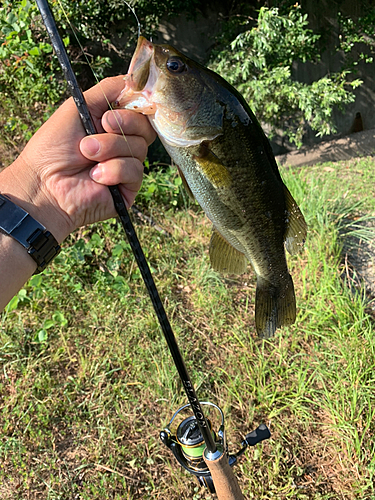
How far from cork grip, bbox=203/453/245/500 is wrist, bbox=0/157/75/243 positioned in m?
1.12

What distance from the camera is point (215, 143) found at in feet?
3.96

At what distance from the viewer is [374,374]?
7.87 feet

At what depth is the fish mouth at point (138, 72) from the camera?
113 cm

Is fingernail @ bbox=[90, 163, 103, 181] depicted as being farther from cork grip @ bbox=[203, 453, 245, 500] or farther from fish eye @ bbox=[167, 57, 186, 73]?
cork grip @ bbox=[203, 453, 245, 500]

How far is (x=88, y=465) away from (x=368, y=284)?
2.67 m

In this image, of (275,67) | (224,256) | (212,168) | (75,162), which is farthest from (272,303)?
(275,67)

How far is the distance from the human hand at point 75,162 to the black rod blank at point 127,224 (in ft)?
0.28

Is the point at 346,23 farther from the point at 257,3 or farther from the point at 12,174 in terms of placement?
the point at 12,174

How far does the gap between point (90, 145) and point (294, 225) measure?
2.70ft

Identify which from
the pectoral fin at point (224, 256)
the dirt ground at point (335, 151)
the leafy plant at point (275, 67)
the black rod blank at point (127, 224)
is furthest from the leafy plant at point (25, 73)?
the dirt ground at point (335, 151)

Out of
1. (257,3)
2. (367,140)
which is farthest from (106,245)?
(367,140)

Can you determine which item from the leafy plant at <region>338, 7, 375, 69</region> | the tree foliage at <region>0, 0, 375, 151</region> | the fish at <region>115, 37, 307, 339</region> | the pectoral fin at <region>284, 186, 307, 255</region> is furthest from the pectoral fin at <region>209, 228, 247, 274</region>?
the leafy plant at <region>338, 7, 375, 69</region>

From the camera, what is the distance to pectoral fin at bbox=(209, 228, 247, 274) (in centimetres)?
150

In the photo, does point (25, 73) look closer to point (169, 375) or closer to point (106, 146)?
point (106, 146)
